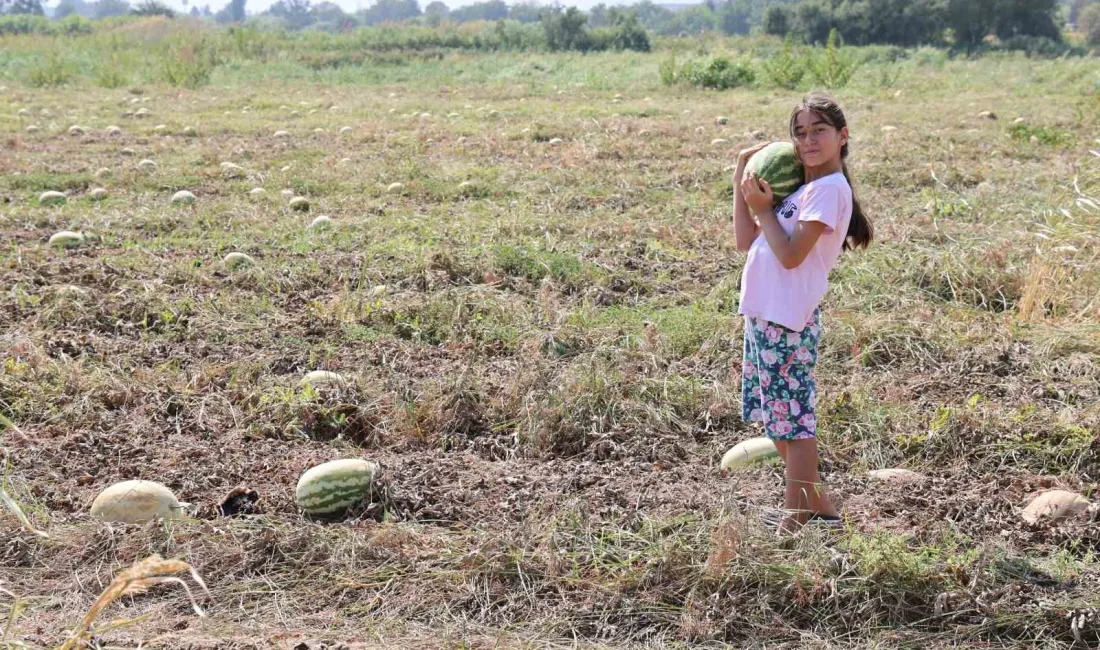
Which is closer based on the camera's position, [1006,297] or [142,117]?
[1006,297]

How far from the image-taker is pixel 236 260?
567cm

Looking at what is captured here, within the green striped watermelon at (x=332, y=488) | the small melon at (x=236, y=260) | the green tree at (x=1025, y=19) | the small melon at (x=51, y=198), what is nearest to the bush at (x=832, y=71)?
the small melon at (x=51, y=198)

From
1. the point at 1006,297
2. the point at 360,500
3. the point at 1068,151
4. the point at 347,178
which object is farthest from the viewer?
the point at 1068,151

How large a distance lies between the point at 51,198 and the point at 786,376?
6.41 m

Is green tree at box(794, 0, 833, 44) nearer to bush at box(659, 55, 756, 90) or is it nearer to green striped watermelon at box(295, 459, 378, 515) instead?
bush at box(659, 55, 756, 90)

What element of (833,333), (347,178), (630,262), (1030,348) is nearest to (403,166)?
(347,178)

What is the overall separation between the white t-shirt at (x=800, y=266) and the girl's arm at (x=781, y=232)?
31mm

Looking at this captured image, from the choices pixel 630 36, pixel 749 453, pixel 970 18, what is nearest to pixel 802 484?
pixel 749 453

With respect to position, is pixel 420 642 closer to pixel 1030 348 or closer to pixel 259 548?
pixel 259 548

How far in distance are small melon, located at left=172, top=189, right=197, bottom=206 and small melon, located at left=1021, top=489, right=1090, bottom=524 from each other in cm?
632

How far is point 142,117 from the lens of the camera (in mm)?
13273

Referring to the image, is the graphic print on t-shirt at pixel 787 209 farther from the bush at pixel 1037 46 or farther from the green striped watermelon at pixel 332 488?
the bush at pixel 1037 46

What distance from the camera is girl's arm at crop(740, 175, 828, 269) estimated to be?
2.64 metres

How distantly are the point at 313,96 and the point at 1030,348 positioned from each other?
16484 millimetres
